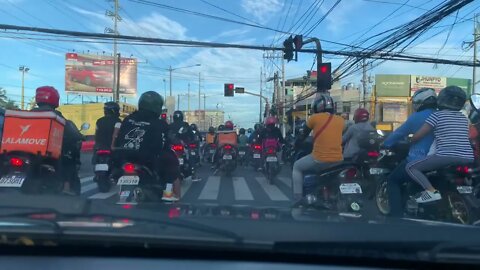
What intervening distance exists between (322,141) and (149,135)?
6.41 feet

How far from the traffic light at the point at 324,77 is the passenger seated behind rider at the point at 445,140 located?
32.5ft

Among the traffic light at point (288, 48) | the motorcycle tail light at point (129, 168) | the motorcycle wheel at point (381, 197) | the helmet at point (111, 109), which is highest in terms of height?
the traffic light at point (288, 48)

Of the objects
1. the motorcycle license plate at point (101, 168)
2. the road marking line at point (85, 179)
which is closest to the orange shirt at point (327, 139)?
the motorcycle license plate at point (101, 168)

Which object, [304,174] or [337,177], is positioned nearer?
[337,177]

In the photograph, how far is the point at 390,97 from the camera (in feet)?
181

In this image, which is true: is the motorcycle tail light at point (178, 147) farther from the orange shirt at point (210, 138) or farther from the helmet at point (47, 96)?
the orange shirt at point (210, 138)

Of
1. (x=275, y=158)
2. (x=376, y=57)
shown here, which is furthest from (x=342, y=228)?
(x=376, y=57)

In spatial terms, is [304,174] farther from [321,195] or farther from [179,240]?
[179,240]

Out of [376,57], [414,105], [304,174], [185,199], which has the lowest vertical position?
[185,199]

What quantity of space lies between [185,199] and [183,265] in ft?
24.1

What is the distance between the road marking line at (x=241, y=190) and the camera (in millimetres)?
9608

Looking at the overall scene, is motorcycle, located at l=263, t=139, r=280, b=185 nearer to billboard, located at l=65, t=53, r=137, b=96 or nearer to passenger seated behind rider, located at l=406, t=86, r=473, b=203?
passenger seated behind rider, located at l=406, t=86, r=473, b=203

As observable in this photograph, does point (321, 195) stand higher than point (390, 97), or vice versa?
point (390, 97)

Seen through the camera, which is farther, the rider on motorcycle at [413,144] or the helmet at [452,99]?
the rider on motorcycle at [413,144]
